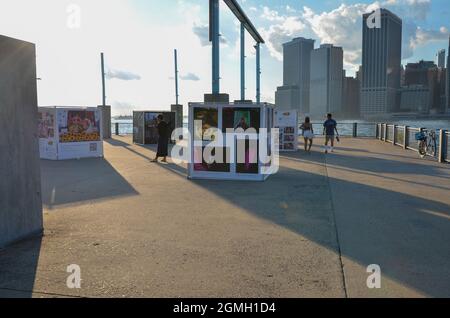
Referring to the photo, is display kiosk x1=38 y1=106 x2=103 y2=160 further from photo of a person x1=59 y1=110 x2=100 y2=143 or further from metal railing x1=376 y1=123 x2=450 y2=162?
metal railing x1=376 y1=123 x2=450 y2=162

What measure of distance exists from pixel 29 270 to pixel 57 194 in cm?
481

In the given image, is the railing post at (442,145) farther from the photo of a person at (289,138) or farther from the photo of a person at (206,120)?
the photo of a person at (206,120)

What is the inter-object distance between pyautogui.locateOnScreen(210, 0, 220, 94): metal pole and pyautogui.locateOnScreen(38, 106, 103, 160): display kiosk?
5286mm

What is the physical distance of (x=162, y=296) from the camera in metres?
4.17

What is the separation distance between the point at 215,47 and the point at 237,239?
34.1ft

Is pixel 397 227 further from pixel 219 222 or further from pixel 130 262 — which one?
pixel 130 262

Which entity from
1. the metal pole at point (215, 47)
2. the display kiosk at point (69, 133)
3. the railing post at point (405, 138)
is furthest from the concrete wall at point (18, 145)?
the railing post at point (405, 138)

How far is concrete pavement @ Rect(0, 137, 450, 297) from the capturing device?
4441mm

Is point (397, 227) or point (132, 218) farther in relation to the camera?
point (132, 218)

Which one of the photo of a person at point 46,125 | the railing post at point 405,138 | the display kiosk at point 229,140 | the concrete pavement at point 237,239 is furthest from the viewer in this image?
the railing post at point 405,138

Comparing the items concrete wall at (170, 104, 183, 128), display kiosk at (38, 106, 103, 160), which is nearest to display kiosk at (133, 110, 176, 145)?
concrete wall at (170, 104, 183, 128)

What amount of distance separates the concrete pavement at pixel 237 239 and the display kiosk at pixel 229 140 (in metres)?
0.66

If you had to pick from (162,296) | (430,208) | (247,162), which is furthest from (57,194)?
(430,208)

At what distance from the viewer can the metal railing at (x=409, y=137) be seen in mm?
15211
